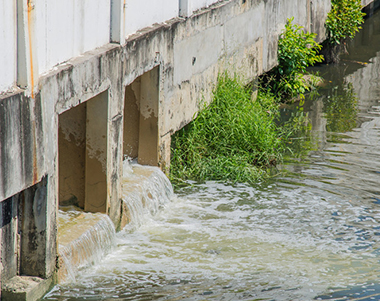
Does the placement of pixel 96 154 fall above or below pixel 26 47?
below

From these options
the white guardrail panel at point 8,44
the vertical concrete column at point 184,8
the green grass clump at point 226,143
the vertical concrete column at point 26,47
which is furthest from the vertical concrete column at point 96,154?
the vertical concrete column at point 184,8

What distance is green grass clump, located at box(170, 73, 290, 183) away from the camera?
7395 mm

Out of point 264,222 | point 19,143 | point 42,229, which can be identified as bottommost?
point 264,222

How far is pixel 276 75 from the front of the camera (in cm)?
1134

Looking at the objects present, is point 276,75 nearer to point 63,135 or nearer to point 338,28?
point 338,28

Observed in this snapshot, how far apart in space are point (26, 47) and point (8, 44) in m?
0.15

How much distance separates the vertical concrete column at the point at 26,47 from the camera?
3830mm

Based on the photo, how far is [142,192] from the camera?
6.23 metres

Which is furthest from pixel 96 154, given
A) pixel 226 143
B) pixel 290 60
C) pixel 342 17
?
pixel 342 17

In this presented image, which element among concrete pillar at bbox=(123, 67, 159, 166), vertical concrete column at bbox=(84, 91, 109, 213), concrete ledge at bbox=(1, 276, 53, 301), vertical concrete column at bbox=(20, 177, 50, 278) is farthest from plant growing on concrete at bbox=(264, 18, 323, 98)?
concrete ledge at bbox=(1, 276, 53, 301)

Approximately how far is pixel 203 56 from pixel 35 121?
390 cm

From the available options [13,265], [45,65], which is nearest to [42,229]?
[13,265]

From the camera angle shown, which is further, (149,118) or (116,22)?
(149,118)

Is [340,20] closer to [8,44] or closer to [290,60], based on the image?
[290,60]
